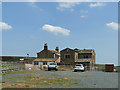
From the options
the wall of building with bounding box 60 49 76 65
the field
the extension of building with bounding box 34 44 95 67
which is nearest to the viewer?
the field

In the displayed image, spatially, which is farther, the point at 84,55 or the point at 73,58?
the point at 84,55

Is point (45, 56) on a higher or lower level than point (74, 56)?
lower

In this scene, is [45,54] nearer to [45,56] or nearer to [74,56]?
[45,56]

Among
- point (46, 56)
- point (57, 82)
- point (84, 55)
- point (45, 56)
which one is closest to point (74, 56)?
point (84, 55)

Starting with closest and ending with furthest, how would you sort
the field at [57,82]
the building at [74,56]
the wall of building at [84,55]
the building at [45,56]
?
1. the field at [57,82]
2. the building at [74,56]
3. the wall of building at [84,55]
4. the building at [45,56]

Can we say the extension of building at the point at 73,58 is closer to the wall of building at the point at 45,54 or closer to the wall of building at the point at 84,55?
the wall of building at the point at 84,55

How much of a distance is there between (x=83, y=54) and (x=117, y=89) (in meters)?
52.1

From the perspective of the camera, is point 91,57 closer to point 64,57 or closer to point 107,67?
point 64,57

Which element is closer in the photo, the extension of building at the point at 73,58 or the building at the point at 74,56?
the extension of building at the point at 73,58

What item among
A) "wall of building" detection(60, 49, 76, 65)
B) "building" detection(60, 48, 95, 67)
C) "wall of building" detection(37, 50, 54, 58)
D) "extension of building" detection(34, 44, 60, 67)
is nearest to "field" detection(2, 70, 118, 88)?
"building" detection(60, 48, 95, 67)

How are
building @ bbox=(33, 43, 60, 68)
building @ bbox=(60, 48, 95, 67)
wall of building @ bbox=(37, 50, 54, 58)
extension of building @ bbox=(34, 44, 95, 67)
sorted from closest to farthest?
extension of building @ bbox=(34, 44, 95, 67), building @ bbox=(60, 48, 95, 67), building @ bbox=(33, 43, 60, 68), wall of building @ bbox=(37, 50, 54, 58)

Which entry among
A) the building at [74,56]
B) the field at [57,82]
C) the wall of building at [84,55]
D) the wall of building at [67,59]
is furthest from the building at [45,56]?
the field at [57,82]

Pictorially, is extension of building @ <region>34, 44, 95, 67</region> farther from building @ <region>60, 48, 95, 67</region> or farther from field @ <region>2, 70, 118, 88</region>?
field @ <region>2, 70, 118, 88</region>

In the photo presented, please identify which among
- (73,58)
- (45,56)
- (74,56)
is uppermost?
(74,56)
